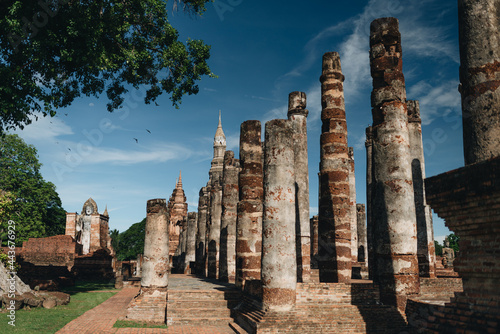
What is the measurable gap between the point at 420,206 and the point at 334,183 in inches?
209

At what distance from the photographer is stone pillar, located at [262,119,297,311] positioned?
10.1m

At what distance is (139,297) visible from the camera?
12.9 meters

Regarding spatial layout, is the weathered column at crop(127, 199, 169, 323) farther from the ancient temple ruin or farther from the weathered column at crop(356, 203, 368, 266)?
the weathered column at crop(356, 203, 368, 266)

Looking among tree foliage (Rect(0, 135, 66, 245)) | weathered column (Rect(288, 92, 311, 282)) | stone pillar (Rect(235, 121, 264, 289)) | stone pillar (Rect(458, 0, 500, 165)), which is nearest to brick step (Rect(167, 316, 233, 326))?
stone pillar (Rect(235, 121, 264, 289))

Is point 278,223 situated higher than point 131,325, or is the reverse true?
point 278,223

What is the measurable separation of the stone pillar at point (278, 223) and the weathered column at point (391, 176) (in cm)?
240

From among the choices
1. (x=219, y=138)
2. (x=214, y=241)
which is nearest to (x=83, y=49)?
(x=214, y=241)

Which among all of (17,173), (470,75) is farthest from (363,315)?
(17,173)

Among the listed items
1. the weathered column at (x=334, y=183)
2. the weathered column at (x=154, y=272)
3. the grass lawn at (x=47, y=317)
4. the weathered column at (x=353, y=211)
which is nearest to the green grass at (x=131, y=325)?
the weathered column at (x=154, y=272)

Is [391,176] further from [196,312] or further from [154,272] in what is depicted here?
[154,272]

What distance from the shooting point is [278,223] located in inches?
416

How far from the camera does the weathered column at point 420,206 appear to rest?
16484 mm

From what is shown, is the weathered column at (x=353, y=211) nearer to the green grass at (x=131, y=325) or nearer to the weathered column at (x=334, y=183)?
the weathered column at (x=334, y=183)

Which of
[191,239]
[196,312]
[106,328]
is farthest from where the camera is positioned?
[191,239]
